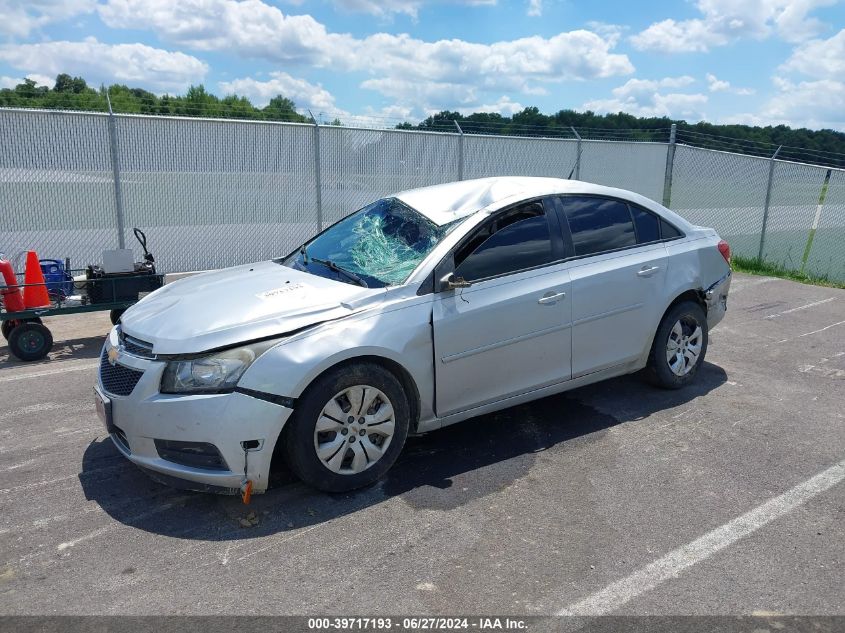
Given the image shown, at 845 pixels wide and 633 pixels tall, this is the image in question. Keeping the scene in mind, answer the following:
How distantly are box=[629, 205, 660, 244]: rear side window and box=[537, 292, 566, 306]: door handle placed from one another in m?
1.06

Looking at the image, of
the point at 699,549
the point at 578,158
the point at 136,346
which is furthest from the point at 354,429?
the point at 578,158

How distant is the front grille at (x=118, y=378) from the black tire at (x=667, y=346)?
148 inches

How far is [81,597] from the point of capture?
305cm

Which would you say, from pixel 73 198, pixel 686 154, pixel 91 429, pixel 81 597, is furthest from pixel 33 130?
pixel 686 154

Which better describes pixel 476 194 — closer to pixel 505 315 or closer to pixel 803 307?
pixel 505 315

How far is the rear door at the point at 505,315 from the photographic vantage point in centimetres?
423

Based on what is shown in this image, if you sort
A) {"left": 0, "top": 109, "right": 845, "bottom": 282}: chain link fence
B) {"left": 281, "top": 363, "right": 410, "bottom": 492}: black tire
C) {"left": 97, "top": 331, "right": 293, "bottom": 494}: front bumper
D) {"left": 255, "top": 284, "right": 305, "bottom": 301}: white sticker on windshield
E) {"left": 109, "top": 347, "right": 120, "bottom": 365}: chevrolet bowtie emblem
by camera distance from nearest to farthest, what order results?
{"left": 97, "top": 331, "right": 293, "bottom": 494}: front bumper
{"left": 281, "top": 363, "right": 410, "bottom": 492}: black tire
{"left": 109, "top": 347, "right": 120, "bottom": 365}: chevrolet bowtie emblem
{"left": 255, "top": 284, "right": 305, "bottom": 301}: white sticker on windshield
{"left": 0, "top": 109, "right": 845, "bottom": 282}: chain link fence

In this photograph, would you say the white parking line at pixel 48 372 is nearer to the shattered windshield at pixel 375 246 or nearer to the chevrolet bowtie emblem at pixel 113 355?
the chevrolet bowtie emblem at pixel 113 355

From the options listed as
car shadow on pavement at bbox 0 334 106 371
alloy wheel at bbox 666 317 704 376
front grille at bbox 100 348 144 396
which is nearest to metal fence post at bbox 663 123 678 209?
alloy wheel at bbox 666 317 704 376

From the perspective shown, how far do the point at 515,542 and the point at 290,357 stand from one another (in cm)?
150

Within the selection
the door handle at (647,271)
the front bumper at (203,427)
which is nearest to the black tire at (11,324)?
the front bumper at (203,427)

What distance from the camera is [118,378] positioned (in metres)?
3.91

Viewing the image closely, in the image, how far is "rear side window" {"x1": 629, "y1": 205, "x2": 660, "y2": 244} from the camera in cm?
532

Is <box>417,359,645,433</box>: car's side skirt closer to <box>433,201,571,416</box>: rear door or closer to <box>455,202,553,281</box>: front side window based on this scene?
<box>433,201,571,416</box>: rear door
